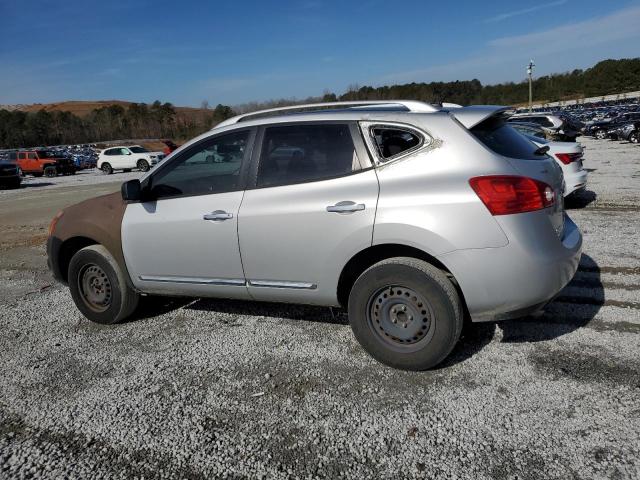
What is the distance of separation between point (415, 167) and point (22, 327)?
4187 mm

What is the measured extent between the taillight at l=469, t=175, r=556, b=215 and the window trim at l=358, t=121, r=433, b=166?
446 mm

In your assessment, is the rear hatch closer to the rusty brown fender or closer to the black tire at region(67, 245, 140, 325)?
the rusty brown fender

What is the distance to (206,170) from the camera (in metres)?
4.11

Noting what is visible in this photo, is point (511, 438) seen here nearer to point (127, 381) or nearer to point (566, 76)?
point (127, 381)

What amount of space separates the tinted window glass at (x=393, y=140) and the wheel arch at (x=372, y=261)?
0.64 m

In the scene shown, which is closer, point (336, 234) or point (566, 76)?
point (336, 234)

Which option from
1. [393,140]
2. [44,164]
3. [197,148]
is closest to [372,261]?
[393,140]

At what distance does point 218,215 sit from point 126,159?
3218cm

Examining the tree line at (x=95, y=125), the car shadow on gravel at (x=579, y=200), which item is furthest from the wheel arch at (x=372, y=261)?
the tree line at (x=95, y=125)

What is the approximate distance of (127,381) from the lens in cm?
355

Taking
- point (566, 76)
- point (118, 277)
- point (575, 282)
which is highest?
point (566, 76)

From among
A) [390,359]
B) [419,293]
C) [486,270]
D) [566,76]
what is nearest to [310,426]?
[390,359]

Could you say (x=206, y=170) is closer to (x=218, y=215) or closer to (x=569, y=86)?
(x=218, y=215)

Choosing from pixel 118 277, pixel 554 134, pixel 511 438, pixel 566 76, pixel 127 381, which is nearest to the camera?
pixel 511 438
